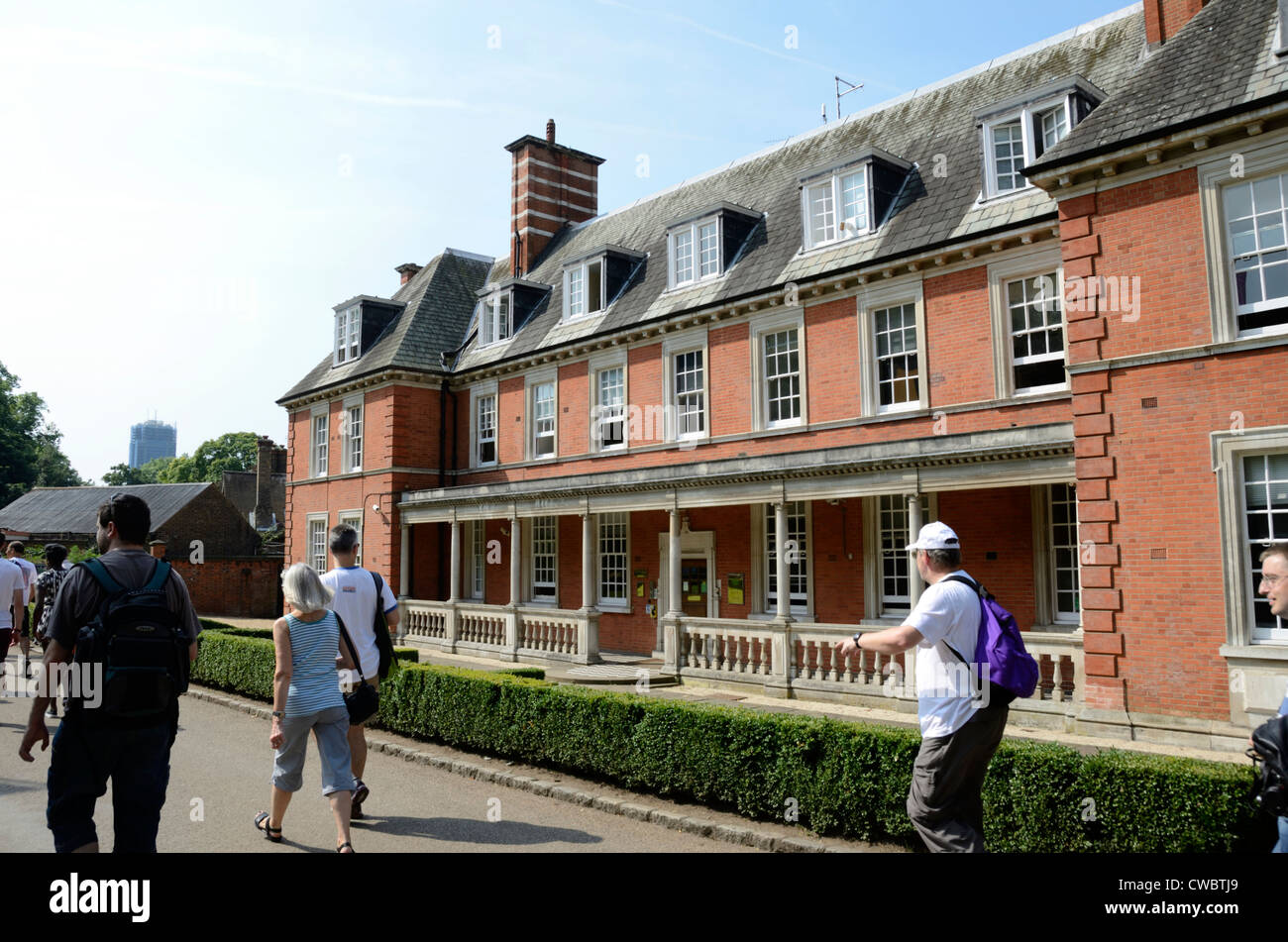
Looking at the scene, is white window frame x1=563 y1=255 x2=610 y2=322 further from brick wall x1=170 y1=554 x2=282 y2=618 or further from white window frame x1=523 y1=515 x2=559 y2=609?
brick wall x1=170 y1=554 x2=282 y2=618

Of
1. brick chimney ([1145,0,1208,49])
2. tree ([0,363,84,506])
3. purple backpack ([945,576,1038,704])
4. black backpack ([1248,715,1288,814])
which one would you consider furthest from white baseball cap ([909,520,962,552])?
tree ([0,363,84,506])

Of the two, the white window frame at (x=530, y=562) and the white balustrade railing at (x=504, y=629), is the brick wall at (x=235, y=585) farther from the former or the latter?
the white window frame at (x=530, y=562)

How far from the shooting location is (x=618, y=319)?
70.1ft

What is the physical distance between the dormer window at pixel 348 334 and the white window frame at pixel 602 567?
12.0 meters

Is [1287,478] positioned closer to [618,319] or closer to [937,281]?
[937,281]

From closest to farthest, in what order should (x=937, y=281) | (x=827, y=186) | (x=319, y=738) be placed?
(x=319, y=738), (x=937, y=281), (x=827, y=186)

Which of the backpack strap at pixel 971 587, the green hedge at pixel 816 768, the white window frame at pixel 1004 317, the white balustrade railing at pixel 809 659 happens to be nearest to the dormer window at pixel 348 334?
the white balustrade railing at pixel 809 659

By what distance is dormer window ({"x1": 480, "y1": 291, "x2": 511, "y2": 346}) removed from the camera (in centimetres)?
2573

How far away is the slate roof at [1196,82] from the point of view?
418 inches

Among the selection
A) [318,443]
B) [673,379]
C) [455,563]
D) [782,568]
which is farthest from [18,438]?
[782,568]

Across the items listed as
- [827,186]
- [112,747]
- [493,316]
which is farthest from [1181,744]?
[493,316]

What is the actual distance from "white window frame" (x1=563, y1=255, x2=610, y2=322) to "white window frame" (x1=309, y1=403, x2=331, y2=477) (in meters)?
10.3

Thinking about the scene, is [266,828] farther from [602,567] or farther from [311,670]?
[602,567]
